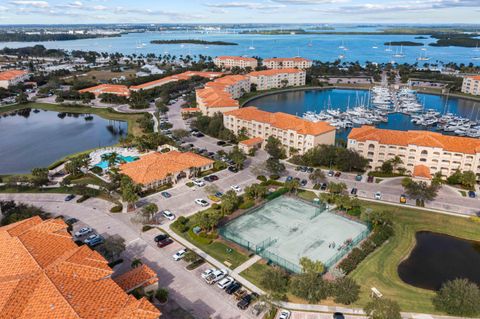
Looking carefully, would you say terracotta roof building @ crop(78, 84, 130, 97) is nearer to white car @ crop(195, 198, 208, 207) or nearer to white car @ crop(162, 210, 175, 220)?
white car @ crop(195, 198, 208, 207)

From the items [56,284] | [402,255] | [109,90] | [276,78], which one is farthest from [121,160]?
[276,78]

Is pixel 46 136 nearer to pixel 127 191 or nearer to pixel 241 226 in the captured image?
pixel 127 191

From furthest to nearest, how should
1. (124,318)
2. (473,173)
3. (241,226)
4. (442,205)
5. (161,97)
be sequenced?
(161,97) < (473,173) < (442,205) < (241,226) < (124,318)

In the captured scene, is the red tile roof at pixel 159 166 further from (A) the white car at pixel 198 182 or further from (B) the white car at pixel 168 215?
(B) the white car at pixel 168 215

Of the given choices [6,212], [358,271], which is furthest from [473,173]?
[6,212]

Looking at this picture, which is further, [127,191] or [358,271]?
[127,191]

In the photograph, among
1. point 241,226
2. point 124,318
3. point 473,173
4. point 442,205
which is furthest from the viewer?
point 473,173
